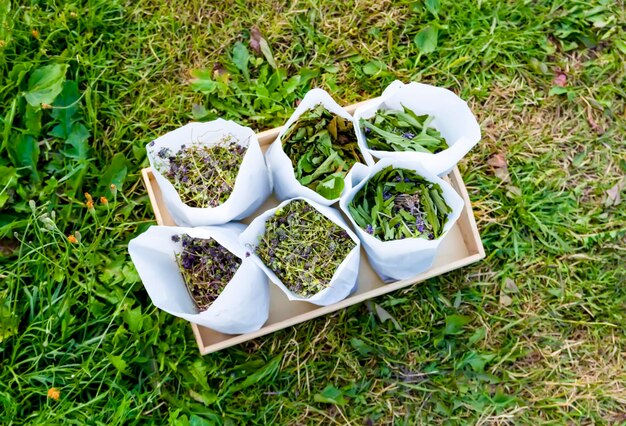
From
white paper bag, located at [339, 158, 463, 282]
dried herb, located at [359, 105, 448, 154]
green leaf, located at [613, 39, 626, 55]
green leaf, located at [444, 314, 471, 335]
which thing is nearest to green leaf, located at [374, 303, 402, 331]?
green leaf, located at [444, 314, 471, 335]

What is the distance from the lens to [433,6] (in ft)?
5.72

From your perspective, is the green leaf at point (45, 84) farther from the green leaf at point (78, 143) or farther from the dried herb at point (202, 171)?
the dried herb at point (202, 171)

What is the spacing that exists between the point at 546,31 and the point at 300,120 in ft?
3.27

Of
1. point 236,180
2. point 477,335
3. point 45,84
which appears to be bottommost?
point 477,335

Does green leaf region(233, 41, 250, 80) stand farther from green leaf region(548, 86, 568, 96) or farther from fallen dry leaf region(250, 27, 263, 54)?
green leaf region(548, 86, 568, 96)

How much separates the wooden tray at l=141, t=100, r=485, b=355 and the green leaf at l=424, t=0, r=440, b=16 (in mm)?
496

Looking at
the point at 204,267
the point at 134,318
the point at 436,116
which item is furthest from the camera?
the point at 134,318

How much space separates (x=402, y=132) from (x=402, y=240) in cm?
31

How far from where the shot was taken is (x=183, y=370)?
5.01 ft

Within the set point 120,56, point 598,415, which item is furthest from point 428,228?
point 120,56

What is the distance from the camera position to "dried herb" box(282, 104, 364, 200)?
1.28m

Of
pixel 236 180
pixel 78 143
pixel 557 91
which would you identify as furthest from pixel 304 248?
pixel 557 91

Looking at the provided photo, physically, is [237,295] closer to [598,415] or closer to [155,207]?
[155,207]

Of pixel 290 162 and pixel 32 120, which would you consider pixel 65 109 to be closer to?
pixel 32 120
